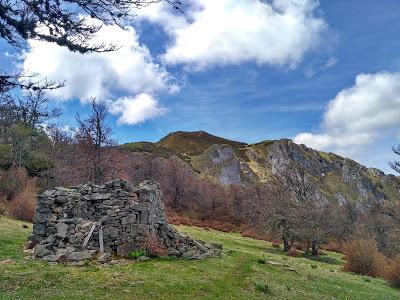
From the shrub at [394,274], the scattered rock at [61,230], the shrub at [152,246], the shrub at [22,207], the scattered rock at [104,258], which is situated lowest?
the shrub at [394,274]

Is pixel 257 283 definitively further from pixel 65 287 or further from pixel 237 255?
pixel 237 255

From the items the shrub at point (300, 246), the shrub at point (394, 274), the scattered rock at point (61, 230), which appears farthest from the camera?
the shrub at point (300, 246)

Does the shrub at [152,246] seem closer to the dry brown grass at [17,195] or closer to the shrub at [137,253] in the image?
the shrub at [137,253]

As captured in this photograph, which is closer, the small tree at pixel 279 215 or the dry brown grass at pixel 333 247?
the small tree at pixel 279 215

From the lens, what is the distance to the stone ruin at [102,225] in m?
23.0

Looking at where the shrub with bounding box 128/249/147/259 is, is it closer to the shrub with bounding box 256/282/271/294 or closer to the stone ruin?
the stone ruin

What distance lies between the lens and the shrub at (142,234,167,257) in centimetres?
2448

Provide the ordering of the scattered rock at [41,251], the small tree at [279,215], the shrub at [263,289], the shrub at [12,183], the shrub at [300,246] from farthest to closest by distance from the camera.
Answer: the shrub at [300,246] < the small tree at [279,215] < the shrub at [12,183] < the scattered rock at [41,251] < the shrub at [263,289]

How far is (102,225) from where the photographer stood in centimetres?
2436

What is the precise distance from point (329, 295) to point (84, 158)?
31801 mm

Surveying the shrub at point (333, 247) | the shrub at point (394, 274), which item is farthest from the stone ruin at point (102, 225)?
the shrub at point (333, 247)

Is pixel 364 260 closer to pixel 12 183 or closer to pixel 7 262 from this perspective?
pixel 7 262

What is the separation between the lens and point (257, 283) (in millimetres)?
20016

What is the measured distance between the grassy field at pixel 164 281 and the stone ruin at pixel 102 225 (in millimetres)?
1275
